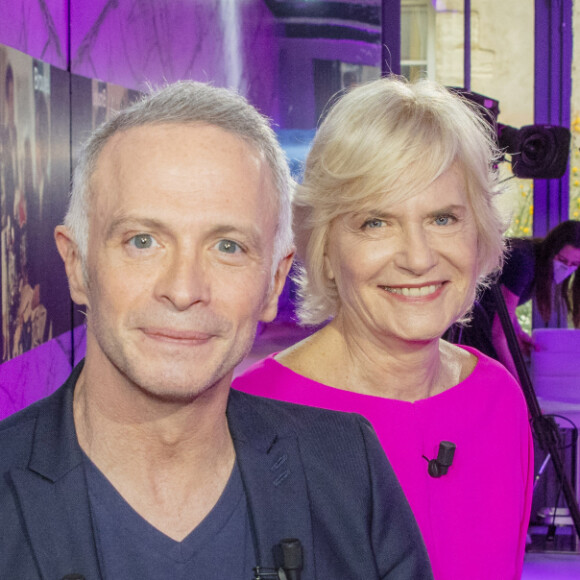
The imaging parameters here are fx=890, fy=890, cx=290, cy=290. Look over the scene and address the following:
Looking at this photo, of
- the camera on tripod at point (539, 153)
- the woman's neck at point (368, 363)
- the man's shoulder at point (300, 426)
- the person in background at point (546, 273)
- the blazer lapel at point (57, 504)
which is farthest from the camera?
the person in background at point (546, 273)

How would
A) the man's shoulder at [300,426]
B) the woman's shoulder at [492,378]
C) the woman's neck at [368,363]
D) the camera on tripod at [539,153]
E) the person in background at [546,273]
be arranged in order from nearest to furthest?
the man's shoulder at [300,426] < the woman's neck at [368,363] < the woman's shoulder at [492,378] < the camera on tripod at [539,153] < the person in background at [546,273]

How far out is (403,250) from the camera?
6.02ft

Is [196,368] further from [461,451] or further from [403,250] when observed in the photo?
[461,451]

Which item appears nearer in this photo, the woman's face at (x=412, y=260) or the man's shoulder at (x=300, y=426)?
the man's shoulder at (x=300, y=426)

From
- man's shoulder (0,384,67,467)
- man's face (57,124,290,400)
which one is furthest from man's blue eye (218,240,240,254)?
man's shoulder (0,384,67,467)

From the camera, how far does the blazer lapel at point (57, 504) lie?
113 cm

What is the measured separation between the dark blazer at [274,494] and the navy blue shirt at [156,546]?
29 millimetres

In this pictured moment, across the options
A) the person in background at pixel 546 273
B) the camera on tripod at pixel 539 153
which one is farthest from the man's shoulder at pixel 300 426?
the person in background at pixel 546 273

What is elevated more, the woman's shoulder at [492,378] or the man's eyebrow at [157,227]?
the man's eyebrow at [157,227]

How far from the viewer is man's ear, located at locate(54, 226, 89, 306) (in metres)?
1.27

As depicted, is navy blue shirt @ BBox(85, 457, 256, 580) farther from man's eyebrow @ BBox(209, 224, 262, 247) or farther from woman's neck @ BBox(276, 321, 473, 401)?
woman's neck @ BBox(276, 321, 473, 401)

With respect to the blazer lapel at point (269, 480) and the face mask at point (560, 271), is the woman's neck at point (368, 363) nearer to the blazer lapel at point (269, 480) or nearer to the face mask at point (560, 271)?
the blazer lapel at point (269, 480)

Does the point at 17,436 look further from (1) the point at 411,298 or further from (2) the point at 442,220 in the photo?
(2) the point at 442,220

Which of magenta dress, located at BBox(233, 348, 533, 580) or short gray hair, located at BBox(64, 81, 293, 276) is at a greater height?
short gray hair, located at BBox(64, 81, 293, 276)
